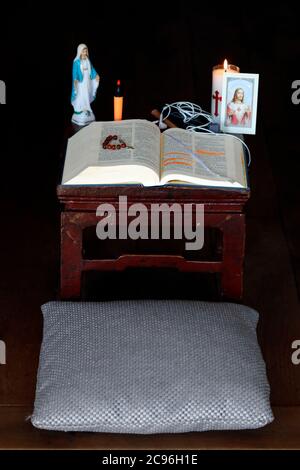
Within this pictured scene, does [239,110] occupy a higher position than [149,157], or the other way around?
[239,110]

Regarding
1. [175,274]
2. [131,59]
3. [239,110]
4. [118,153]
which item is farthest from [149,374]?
[131,59]

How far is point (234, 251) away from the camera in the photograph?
8.30 feet

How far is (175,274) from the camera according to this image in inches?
112

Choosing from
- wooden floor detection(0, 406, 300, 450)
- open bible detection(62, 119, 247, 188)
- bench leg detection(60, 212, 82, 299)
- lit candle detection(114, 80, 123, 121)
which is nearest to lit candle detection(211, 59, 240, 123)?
open bible detection(62, 119, 247, 188)

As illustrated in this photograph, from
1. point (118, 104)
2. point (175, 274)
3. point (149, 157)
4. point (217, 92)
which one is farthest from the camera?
point (175, 274)

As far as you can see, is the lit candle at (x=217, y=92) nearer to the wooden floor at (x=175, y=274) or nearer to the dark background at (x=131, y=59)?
the wooden floor at (x=175, y=274)

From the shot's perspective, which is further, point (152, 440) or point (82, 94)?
point (82, 94)

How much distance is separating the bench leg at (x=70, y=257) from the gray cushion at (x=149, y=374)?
157mm

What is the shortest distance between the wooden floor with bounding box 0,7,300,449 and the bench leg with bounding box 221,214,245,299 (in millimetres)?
155

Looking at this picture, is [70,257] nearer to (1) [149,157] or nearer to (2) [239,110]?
(1) [149,157]

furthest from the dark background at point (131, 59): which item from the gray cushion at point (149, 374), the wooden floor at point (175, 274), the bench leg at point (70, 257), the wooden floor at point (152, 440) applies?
the wooden floor at point (152, 440)

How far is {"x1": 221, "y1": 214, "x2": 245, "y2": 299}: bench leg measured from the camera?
2.49m

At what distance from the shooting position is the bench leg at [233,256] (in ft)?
8.17

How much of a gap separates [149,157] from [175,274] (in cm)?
51
